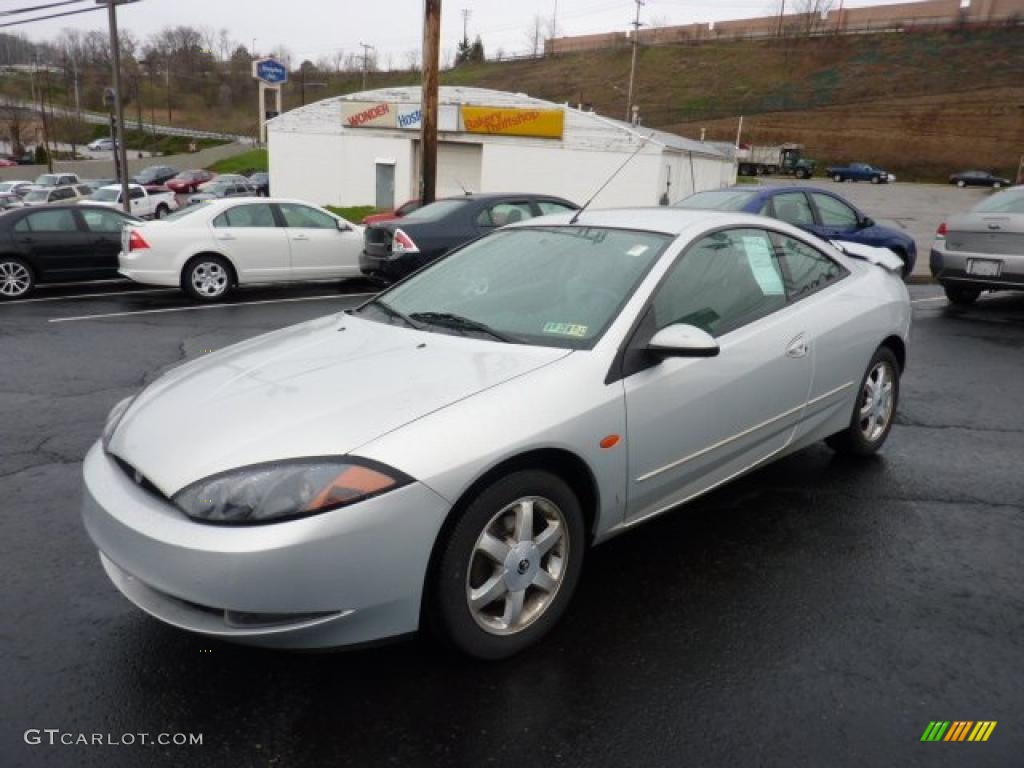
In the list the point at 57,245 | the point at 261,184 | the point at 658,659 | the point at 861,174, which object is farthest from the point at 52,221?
the point at 861,174

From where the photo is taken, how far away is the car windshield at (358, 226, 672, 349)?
3.19m

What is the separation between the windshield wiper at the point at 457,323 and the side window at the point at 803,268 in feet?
5.27

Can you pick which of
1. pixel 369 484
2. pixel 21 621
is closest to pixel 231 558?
pixel 369 484

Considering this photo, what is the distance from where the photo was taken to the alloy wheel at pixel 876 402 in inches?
180

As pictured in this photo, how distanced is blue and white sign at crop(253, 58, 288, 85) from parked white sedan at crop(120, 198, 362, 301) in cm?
6975

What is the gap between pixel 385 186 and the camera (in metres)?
32.2

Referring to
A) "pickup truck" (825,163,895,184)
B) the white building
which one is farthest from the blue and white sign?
"pickup truck" (825,163,895,184)

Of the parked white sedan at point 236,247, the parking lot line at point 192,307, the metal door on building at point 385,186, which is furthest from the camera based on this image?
the metal door on building at point 385,186

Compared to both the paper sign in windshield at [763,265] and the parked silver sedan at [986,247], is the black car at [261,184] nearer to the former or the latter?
the parked silver sedan at [986,247]

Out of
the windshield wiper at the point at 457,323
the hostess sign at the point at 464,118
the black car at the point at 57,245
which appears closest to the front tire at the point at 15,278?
the black car at the point at 57,245

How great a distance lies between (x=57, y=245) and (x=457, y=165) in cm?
2217

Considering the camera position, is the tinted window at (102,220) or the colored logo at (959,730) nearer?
the colored logo at (959,730)

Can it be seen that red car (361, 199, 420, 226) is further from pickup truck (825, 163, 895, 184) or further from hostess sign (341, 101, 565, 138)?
pickup truck (825, 163, 895, 184)

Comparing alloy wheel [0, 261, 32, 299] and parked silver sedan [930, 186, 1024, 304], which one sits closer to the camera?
parked silver sedan [930, 186, 1024, 304]
